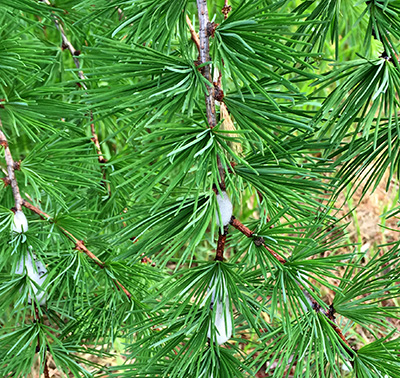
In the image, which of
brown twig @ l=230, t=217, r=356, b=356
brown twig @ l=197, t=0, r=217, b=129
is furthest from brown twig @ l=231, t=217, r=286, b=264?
brown twig @ l=197, t=0, r=217, b=129

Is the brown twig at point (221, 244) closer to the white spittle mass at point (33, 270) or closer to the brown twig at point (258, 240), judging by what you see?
the brown twig at point (258, 240)

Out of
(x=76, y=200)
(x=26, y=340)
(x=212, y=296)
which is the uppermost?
(x=212, y=296)

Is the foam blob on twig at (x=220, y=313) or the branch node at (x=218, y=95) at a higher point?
the branch node at (x=218, y=95)

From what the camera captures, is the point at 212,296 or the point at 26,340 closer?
the point at 212,296

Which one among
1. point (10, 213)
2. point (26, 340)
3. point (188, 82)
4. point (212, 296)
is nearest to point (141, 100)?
point (188, 82)

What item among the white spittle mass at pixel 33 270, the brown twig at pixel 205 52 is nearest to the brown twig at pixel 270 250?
the brown twig at pixel 205 52

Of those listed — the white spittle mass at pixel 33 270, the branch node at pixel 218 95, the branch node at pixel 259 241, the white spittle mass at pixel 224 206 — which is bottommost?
the white spittle mass at pixel 33 270

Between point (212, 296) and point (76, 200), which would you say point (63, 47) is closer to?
point (76, 200)

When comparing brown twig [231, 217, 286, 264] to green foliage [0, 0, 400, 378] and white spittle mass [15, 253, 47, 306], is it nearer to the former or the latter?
green foliage [0, 0, 400, 378]
